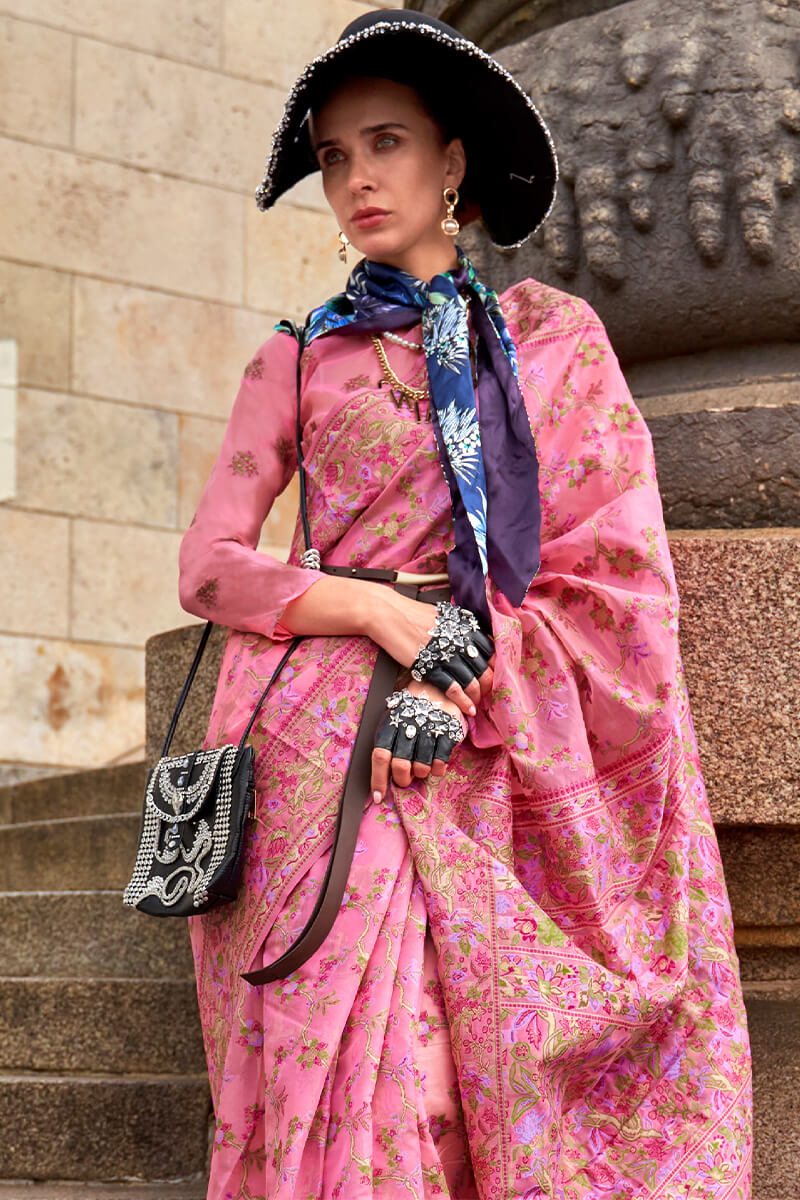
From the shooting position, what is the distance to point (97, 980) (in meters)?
3.48

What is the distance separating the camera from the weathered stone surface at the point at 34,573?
23.7 ft

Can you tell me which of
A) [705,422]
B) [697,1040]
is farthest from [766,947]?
[705,422]

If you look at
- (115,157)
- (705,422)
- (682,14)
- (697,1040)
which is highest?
(115,157)

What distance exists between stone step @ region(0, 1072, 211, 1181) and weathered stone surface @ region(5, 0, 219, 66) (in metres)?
5.74

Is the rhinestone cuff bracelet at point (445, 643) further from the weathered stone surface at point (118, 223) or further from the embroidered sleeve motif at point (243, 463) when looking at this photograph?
the weathered stone surface at point (118, 223)

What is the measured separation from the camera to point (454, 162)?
2.72 metres

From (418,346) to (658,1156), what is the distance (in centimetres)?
129

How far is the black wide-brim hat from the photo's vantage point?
254cm

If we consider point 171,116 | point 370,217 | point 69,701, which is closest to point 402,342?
point 370,217

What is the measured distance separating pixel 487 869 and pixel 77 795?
3329 mm

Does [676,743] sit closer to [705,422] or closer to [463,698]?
[463,698]

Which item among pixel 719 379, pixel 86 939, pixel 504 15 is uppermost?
pixel 504 15

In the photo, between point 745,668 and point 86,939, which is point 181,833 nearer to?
point 745,668

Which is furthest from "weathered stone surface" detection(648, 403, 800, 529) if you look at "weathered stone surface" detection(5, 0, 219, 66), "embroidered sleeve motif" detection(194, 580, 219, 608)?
"weathered stone surface" detection(5, 0, 219, 66)
